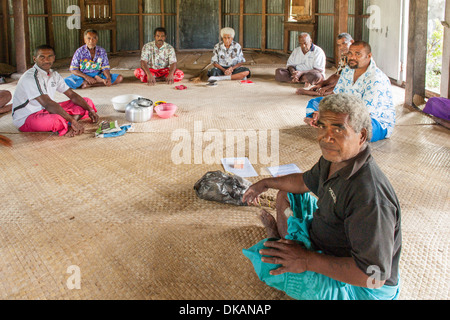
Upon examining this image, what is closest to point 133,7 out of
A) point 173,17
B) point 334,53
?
point 173,17

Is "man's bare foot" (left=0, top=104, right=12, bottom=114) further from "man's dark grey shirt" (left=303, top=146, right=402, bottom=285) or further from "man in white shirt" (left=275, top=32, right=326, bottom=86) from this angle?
"man's dark grey shirt" (left=303, top=146, right=402, bottom=285)

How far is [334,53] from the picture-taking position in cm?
841

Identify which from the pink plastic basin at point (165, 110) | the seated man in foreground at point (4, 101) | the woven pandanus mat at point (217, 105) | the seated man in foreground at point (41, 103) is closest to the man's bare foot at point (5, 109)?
the seated man in foreground at point (4, 101)

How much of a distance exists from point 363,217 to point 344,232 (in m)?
0.23

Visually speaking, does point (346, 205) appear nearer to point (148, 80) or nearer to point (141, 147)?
point (141, 147)

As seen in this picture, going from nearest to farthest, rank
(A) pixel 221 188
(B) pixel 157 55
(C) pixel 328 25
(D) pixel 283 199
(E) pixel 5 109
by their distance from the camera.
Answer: (D) pixel 283 199 → (A) pixel 221 188 → (E) pixel 5 109 → (B) pixel 157 55 → (C) pixel 328 25

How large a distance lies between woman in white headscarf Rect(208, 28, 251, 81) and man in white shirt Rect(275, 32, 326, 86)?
744 millimetres

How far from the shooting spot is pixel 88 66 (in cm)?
683

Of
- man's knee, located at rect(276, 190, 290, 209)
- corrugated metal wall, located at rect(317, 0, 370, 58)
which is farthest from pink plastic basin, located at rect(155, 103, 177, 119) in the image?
corrugated metal wall, located at rect(317, 0, 370, 58)

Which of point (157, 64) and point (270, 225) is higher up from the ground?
point (157, 64)

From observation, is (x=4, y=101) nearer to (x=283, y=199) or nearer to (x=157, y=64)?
(x=157, y=64)

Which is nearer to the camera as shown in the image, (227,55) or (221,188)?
(221,188)

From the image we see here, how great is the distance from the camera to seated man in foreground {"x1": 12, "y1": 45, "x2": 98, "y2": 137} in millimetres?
4254

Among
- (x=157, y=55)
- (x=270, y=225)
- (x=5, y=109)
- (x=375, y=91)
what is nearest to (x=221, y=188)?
(x=270, y=225)
